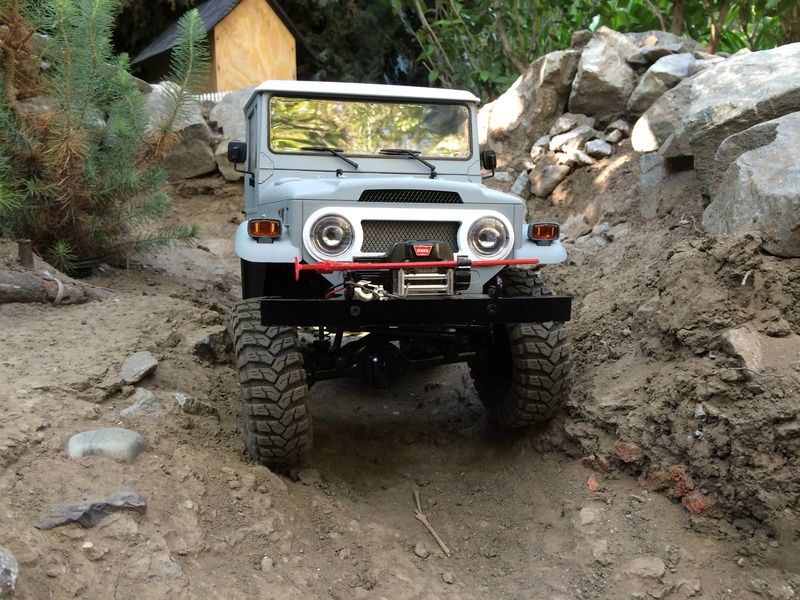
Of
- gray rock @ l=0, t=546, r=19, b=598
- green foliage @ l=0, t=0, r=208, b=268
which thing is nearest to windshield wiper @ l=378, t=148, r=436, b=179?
green foliage @ l=0, t=0, r=208, b=268

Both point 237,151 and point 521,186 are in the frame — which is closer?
point 237,151

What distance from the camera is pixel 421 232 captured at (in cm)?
369

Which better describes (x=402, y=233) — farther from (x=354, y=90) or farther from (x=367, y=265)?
(x=354, y=90)

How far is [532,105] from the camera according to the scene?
29.0ft

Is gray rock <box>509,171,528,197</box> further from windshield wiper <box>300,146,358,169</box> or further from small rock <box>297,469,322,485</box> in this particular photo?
small rock <box>297,469,322,485</box>

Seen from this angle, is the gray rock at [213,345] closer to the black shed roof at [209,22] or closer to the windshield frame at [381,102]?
the windshield frame at [381,102]

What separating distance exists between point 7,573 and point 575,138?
6.91 meters

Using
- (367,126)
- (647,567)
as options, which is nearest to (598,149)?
(367,126)

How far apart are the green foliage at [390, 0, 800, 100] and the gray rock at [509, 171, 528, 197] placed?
9.74 ft

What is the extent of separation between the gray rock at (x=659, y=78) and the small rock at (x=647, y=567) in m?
5.37

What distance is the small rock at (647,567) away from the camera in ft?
10.9

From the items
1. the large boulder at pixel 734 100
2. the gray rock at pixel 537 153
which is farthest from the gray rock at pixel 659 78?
the large boulder at pixel 734 100

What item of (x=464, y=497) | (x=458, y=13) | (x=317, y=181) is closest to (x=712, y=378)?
(x=464, y=497)

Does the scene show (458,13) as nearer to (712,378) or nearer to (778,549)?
(712,378)
